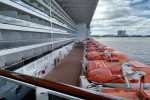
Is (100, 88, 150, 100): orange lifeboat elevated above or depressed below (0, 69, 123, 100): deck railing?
below

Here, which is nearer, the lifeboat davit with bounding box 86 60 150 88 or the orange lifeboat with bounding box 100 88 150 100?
the orange lifeboat with bounding box 100 88 150 100

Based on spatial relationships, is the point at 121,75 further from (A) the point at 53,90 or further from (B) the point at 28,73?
(A) the point at 53,90

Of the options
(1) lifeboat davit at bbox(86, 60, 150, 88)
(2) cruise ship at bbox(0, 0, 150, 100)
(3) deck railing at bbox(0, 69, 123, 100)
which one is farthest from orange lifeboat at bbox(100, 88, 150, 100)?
(3) deck railing at bbox(0, 69, 123, 100)

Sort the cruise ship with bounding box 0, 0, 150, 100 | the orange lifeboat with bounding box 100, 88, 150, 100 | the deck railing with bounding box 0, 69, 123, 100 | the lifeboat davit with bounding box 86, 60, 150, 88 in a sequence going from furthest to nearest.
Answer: the lifeboat davit with bounding box 86, 60, 150, 88, the orange lifeboat with bounding box 100, 88, 150, 100, the cruise ship with bounding box 0, 0, 150, 100, the deck railing with bounding box 0, 69, 123, 100

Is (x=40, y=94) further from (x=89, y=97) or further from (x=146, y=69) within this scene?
(x=146, y=69)

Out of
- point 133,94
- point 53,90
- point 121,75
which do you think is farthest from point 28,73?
point 53,90

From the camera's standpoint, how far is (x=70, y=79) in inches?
387

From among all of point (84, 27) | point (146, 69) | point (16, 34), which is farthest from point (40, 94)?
point (84, 27)

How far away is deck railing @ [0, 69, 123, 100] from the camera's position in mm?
1202

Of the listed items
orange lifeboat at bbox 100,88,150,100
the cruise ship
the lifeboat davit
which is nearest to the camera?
the cruise ship

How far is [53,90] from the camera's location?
1352 mm

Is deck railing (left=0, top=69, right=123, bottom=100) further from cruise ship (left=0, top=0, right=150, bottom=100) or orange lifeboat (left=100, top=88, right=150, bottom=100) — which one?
orange lifeboat (left=100, top=88, right=150, bottom=100)

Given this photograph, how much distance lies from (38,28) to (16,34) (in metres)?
2.51

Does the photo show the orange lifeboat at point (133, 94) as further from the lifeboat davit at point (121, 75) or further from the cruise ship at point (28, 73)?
the lifeboat davit at point (121, 75)
